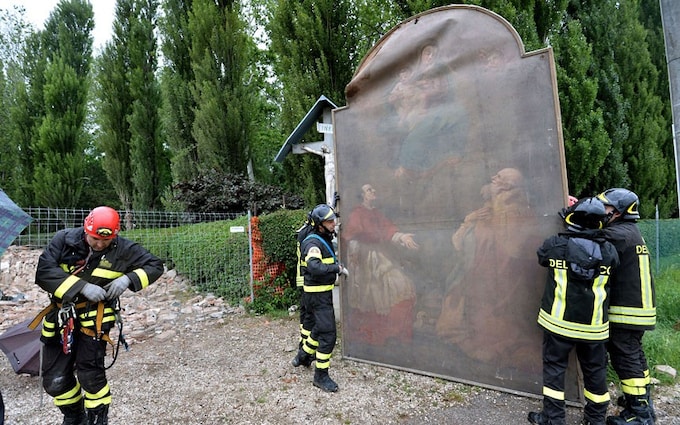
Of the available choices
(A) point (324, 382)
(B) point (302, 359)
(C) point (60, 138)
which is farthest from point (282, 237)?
(C) point (60, 138)

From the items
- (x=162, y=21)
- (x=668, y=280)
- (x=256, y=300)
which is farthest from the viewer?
(x=162, y=21)

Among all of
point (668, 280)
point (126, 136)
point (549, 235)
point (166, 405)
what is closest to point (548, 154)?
point (549, 235)

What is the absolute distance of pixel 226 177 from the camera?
11805 mm

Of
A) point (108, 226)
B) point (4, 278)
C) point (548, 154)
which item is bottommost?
point (4, 278)

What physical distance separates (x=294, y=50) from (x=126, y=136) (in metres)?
10.8

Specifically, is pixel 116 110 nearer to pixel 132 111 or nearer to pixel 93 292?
pixel 132 111

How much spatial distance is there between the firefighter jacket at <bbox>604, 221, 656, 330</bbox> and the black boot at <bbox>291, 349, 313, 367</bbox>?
3.13 metres

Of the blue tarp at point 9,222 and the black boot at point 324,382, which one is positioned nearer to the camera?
the blue tarp at point 9,222

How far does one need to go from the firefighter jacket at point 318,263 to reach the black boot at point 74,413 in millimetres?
2227

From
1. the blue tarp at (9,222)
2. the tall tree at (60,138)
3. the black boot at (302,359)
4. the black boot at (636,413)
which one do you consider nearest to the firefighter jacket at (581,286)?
the black boot at (636,413)

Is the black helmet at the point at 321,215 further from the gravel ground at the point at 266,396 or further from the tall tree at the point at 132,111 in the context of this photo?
the tall tree at the point at 132,111

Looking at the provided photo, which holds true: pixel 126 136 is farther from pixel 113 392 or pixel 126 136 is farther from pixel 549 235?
pixel 549 235

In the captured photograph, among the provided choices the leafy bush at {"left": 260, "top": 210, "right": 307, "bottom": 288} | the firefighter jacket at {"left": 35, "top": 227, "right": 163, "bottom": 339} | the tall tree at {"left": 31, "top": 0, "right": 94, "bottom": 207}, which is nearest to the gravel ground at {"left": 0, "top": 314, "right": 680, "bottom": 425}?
the firefighter jacket at {"left": 35, "top": 227, "right": 163, "bottom": 339}

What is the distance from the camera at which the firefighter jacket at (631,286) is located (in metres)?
3.08
